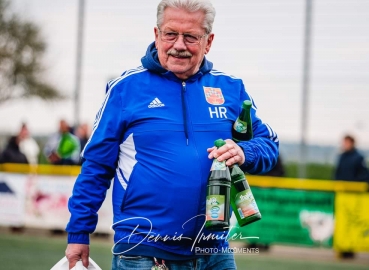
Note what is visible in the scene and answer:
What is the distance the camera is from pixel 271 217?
43.9 feet

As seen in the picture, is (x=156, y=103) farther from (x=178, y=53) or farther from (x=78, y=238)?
(x=78, y=238)

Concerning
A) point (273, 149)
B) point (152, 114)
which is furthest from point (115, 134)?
point (273, 149)

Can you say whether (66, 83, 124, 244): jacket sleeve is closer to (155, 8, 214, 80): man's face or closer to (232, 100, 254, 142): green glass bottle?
(155, 8, 214, 80): man's face

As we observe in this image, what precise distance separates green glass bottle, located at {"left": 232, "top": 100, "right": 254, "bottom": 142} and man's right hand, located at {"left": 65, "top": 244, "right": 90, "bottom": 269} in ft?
3.37

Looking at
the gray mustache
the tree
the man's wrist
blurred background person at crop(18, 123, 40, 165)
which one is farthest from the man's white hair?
the tree

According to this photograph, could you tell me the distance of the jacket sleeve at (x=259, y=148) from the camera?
444 centimetres

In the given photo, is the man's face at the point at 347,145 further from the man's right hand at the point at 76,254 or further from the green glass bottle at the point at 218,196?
the man's right hand at the point at 76,254

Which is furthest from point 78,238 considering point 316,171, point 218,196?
point 316,171

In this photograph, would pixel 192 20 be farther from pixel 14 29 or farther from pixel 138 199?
pixel 14 29

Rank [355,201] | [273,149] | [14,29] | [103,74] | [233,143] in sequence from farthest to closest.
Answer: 1. [14,29]
2. [103,74]
3. [355,201]
4. [273,149]
5. [233,143]

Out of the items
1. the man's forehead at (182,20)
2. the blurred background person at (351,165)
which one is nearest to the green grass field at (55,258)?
the blurred background person at (351,165)

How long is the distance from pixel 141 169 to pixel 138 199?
158 mm

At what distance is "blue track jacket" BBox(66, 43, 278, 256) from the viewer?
169 inches

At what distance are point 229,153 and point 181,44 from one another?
0.65 m
